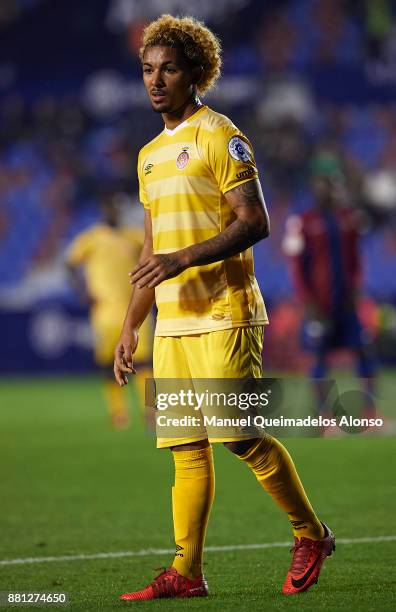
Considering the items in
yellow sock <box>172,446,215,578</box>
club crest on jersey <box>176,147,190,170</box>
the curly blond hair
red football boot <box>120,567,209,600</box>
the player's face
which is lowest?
red football boot <box>120,567,209,600</box>

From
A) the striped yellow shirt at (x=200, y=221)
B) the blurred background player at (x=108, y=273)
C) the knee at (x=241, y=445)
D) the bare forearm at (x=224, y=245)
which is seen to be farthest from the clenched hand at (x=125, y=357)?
the blurred background player at (x=108, y=273)

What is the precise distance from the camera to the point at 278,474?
14.9 ft

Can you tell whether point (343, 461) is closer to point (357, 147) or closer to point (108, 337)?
point (108, 337)

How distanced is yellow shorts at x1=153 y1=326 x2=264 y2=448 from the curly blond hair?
0.90 metres

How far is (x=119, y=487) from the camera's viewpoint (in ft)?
26.9

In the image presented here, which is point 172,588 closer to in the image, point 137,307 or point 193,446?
point 193,446

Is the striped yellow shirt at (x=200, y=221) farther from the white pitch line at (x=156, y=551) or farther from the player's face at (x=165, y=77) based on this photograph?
the white pitch line at (x=156, y=551)

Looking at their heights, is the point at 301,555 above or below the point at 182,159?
below

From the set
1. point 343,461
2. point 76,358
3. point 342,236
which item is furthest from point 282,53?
point 343,461

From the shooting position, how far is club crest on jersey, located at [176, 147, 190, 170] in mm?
4527

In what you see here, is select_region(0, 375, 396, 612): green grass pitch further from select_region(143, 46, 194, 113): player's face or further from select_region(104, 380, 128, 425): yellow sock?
select_region(143, 46, 194, 113): player's face

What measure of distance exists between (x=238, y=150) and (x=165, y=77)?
377mm

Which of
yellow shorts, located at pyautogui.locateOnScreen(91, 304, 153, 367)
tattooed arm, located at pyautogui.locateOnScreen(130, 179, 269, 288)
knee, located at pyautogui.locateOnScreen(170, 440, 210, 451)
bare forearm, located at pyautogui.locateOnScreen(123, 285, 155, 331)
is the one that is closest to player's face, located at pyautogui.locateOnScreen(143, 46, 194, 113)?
tattooed arm, located at pyautogui.locateOnScreen(130, 179, 269, 288)

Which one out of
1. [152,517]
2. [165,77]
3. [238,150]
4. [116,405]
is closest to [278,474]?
[238,150]
